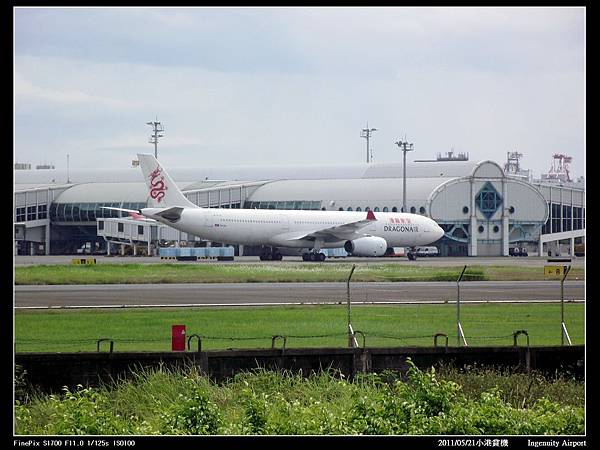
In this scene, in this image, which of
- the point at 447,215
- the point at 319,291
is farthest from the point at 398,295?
the point at 447,215

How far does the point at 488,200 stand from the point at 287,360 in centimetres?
6383

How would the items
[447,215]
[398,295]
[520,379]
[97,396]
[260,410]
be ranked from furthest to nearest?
1. [447,215]
2. [398,295]
3. [520,379]
4. [97,396]
5. [260,410]

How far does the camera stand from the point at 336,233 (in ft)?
225

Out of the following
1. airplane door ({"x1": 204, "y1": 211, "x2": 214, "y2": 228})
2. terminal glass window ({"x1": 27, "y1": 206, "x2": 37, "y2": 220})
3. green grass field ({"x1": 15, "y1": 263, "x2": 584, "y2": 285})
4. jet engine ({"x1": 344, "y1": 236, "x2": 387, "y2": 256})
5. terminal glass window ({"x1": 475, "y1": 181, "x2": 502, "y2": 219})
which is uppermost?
terminal glass window ({"x1": 475, "y1": 181, "x2": 502, "y2": 219})

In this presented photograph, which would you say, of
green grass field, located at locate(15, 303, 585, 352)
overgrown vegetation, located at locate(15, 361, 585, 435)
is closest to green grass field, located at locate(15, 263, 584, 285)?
green grass field, located at locate(15, 303, 585, 352)

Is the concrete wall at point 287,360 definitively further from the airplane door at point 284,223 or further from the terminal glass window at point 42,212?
the terminal glass window at point 42,212

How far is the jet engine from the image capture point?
218 ft

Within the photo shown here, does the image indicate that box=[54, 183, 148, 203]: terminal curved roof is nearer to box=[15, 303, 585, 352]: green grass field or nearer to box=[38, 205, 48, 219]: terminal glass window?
box=[38, 205, 48, 219]: terminal glass window

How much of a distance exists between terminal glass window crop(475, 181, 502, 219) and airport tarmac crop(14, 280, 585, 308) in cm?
3705

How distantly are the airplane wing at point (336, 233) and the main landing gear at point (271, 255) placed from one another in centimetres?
171

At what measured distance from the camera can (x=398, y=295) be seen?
35.4 metres
